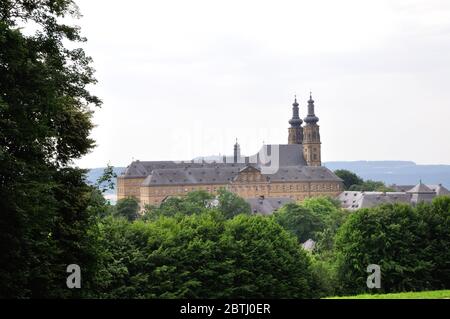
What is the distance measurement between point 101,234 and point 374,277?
20639mm

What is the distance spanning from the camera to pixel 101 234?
97.7 ft

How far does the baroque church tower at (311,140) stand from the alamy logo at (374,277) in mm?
149688

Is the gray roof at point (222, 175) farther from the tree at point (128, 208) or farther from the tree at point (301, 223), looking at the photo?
the tree at point (301, 223)

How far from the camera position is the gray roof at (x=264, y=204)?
459 ft

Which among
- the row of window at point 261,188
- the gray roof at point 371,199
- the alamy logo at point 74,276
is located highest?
the row of window at point 261,188

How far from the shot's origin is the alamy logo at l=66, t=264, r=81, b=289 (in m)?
23.8

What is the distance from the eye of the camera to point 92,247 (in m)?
24.8

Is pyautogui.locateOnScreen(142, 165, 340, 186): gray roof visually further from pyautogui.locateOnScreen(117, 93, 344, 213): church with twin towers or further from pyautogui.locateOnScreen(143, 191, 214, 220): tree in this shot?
pyautogui.locateOnScreen(143, 191, 214, 220): tree

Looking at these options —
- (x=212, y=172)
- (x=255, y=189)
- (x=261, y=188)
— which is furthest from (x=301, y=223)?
(x=212, y=172)

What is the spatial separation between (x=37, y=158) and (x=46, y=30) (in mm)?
4100

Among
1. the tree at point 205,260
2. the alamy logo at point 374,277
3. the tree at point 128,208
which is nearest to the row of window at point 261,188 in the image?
the tree at point 128,208

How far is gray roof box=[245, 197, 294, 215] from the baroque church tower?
48.7 metres

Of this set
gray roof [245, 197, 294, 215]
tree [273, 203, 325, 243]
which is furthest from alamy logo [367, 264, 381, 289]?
gray roof [245, 197, 294, 215]

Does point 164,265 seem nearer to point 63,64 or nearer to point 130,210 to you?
point 63,64
